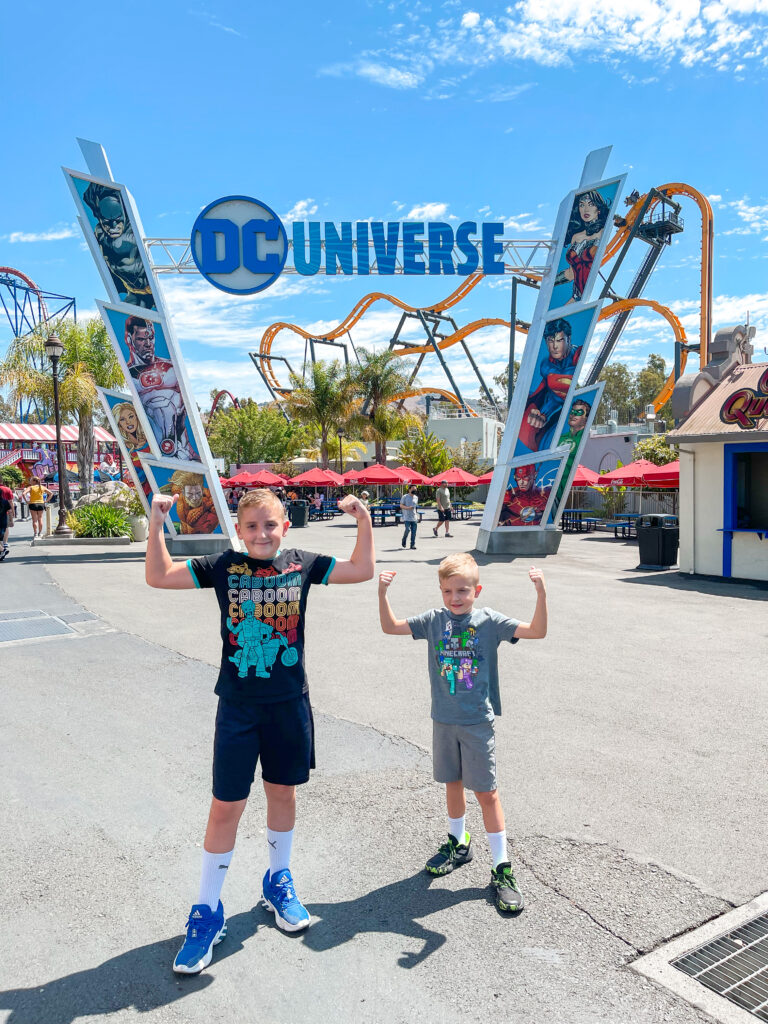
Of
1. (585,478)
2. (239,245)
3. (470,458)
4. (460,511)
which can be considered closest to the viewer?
(239,245)

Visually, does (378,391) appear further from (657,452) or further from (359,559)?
(359,559)

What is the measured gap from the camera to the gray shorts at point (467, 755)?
3145 millimetres

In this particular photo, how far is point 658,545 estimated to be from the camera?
13961mm

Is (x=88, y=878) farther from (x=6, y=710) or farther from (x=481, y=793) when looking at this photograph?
(x=6, y=710)

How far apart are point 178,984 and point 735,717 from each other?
4.45m

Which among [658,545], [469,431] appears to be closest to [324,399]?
[469,431]

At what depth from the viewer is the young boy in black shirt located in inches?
111

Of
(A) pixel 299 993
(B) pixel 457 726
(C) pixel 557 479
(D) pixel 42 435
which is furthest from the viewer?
(D) pixel 42 435

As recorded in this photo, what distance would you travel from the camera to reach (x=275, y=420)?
5378 centimetres

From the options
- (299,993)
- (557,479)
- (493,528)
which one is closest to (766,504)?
(557,479)

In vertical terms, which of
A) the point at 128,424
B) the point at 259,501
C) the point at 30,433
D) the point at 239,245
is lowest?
the point at 259,501

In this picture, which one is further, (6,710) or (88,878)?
(6,710)

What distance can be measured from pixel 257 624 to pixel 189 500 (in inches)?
553

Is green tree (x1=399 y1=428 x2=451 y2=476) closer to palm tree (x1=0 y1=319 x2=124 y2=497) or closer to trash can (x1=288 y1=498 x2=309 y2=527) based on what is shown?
trash can (x1=288 y1=498 x2=309 y2=527)
